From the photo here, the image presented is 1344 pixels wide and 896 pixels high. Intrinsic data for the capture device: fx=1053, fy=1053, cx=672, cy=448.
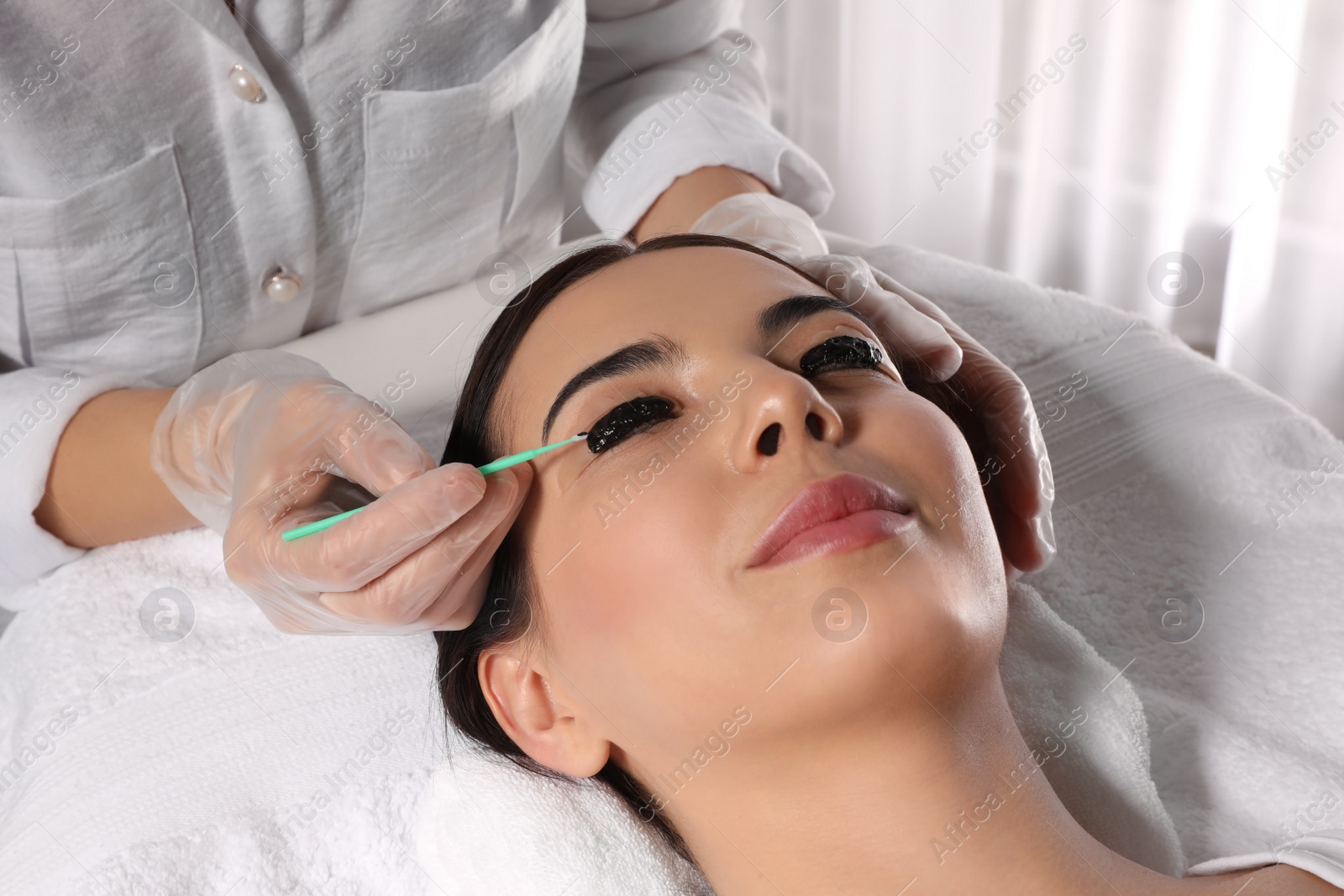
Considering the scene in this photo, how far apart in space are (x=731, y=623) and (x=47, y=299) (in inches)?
36.6

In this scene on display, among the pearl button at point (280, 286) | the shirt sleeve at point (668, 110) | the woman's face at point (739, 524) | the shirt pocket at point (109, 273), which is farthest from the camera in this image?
the shirt sleeve at point (668, 110)

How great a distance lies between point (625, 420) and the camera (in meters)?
0.99

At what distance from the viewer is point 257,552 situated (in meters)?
1.00

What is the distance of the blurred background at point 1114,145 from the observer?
2.35 m

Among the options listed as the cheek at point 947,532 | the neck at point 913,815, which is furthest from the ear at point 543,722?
the cheek at point 947,532

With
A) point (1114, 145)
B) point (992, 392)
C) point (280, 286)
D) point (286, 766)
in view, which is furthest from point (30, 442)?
point (1114, 145)

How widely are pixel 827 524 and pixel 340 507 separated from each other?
20.4 inches

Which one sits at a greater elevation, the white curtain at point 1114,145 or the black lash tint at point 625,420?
the black lash tint at point 625,420

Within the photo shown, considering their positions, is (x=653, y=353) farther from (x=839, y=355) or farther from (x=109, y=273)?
(x=109, y=273)

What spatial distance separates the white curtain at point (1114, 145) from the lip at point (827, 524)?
1.98 metres

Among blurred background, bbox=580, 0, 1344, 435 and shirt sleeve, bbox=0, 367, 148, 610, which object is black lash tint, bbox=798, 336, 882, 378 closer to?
shirt sleeve, bbox=0, 367, 148, 610

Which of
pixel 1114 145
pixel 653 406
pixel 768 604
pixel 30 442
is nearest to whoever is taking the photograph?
pixel 768 604

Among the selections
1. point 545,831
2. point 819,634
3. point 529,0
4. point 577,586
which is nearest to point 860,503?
point 819,634

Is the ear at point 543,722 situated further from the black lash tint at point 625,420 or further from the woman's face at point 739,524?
the black lash tint at point 625,420
